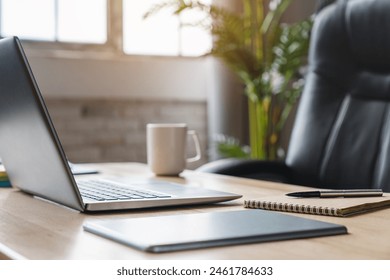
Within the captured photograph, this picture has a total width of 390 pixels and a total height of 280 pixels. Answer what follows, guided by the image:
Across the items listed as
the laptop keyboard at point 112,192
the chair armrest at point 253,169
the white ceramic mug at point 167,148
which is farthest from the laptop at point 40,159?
the chair armrest at point 253,169

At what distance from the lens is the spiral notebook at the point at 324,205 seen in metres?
0.88

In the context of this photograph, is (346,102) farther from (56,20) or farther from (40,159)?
(56,20)

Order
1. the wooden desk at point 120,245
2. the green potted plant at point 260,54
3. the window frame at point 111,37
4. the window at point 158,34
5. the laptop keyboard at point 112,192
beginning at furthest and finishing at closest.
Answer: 1. the window at point 158,34
2. the window frame at point 111,37
3. the green potted plant at point 260,54
4. the laptop keyboard at point 112,192
5. the wooden desk at point 120,245

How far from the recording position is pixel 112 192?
105cm

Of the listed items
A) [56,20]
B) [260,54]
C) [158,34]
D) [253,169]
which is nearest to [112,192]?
[253,169]

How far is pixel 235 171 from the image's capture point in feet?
5.34

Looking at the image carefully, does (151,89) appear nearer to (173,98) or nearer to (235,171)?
(173,98)

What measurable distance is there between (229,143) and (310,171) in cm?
141

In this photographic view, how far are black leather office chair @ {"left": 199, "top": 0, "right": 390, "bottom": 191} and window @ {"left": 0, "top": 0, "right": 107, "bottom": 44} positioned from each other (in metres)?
1.66

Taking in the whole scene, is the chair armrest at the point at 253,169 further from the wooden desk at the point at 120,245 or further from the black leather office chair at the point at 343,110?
the wooden desk at the point at 120,245

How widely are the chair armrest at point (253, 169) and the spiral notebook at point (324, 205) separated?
0.64 metres

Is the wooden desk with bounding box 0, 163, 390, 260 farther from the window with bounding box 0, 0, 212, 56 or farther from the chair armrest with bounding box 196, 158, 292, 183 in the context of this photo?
the window with bounding box 0, 0, 212, 56

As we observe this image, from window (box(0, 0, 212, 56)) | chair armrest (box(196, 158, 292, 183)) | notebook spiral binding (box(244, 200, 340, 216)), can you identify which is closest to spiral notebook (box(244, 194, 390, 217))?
notebook spiral binding (box(244, 200, 340, 216))

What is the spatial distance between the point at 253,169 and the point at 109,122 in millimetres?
1748
